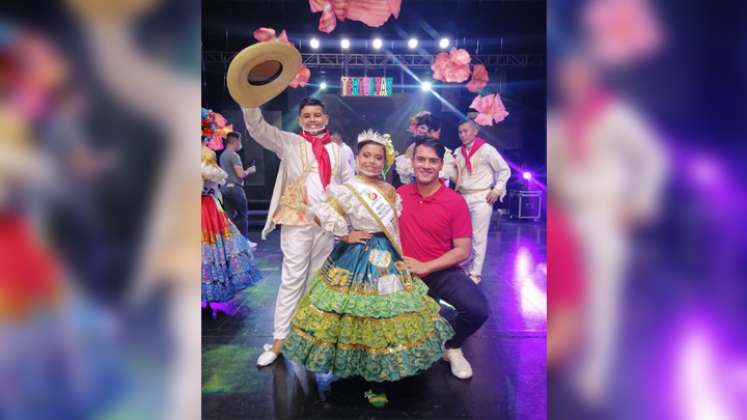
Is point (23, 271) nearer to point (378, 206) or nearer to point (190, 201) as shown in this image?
point (190, 201)

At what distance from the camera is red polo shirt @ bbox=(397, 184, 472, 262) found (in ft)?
7.67

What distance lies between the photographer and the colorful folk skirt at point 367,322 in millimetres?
1927

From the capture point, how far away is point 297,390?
214 centimetres

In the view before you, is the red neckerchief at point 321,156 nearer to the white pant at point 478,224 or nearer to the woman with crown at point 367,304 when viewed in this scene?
the woman with crown at point 367,304

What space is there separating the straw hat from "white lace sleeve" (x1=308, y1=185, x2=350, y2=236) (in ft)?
1.67

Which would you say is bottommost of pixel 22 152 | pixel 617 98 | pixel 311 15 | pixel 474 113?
pixel 22 152

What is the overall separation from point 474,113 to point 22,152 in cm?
274

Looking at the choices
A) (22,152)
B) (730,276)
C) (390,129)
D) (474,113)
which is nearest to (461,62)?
(474,113)

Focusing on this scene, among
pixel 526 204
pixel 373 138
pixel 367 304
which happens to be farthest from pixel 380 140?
pixel 526 204

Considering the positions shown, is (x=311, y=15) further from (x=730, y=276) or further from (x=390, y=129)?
(x=730, y=276)

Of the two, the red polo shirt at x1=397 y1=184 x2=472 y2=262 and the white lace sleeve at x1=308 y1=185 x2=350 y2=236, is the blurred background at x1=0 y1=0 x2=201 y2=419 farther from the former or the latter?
the red polo shirt at x1=397 y1=184 x2=472 y2=262

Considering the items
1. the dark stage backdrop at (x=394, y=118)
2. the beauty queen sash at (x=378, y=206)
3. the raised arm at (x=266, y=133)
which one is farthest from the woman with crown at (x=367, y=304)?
the dark stage backdrop at (x=394, y=118)

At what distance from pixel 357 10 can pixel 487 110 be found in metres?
1.21

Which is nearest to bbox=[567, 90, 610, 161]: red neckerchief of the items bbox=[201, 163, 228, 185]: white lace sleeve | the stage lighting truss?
bbox=[201, 163, 228, 185]: white lace sleeve
